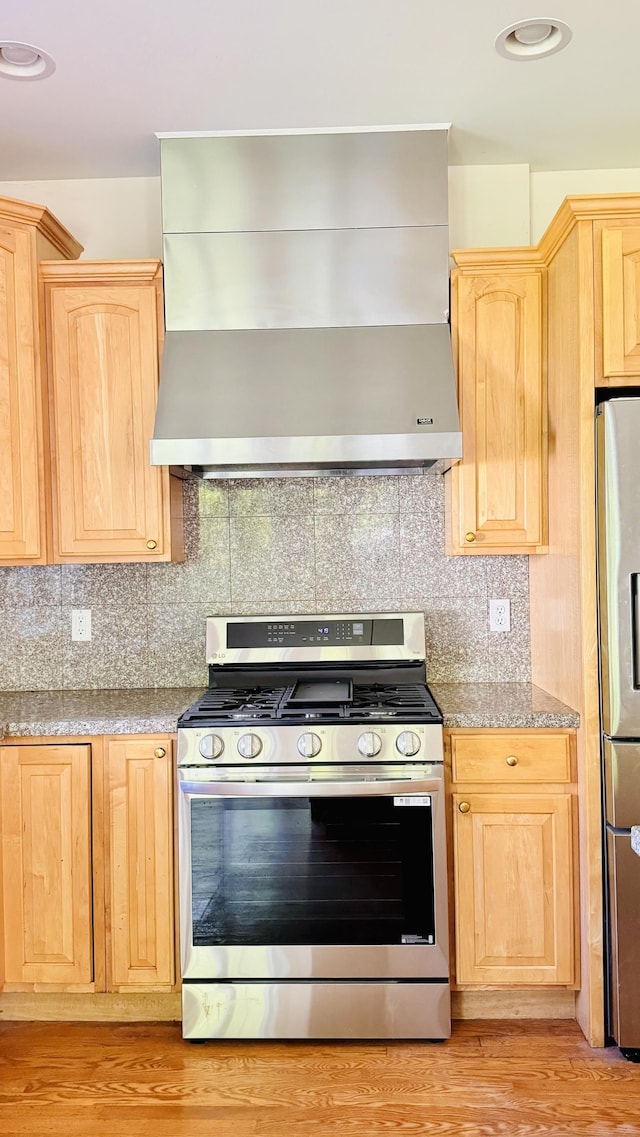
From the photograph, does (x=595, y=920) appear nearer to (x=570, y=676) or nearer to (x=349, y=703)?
(x=570, y=676)

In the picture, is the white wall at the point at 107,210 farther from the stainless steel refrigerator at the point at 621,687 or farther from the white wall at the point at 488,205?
the stainless steel refrigerator at the point at 621,687

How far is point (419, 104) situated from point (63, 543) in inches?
69.4

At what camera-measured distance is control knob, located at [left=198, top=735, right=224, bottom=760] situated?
2242 millimetres

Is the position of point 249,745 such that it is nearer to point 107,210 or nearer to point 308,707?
point 308,707

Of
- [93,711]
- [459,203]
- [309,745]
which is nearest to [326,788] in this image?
[309,745]

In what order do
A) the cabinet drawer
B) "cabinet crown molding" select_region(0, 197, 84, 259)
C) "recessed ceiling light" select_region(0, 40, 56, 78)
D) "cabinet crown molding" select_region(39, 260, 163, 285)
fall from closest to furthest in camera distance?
"recessed ceiling light" select_region(0, 40, 56, 78)
the cabinet drawer
"cabinet crown molding" select_region(0, 197, 84, 259)
"cabinet crown molding" select_region(39, 260, 163, 285)

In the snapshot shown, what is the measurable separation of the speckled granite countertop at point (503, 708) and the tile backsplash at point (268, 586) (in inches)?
8.5

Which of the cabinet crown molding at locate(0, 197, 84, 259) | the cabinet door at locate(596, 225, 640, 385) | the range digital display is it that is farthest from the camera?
the range digital display

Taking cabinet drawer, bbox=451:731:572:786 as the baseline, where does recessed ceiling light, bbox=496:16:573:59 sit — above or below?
above

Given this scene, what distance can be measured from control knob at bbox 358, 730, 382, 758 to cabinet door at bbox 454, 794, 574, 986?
1.04ft

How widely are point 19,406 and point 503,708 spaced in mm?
1784

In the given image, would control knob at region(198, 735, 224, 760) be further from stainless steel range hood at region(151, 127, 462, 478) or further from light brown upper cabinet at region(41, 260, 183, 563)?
stainless steel range hood at region(151, 127, 462, 478)

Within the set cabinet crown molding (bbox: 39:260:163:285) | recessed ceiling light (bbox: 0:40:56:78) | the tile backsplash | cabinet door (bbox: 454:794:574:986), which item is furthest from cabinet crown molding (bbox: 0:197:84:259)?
cabinet door (bbox: 454:794:574:986)

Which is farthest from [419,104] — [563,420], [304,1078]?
[304,1078]
